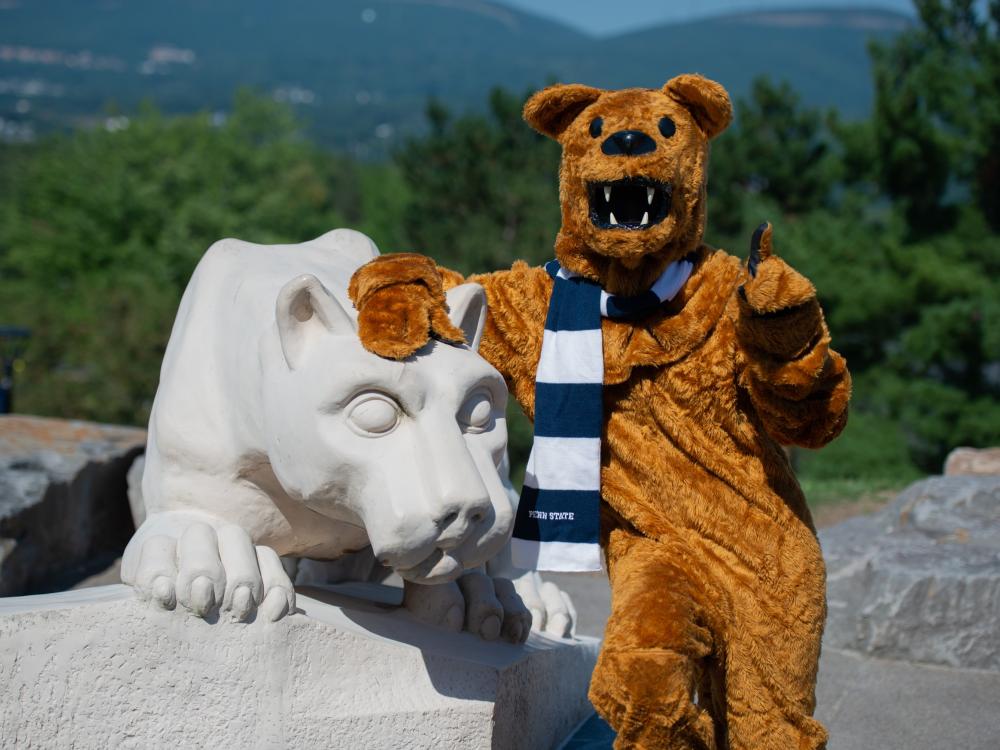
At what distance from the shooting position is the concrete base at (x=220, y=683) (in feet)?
8.27

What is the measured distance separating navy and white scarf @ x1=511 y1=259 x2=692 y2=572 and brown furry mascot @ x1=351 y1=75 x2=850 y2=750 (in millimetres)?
28

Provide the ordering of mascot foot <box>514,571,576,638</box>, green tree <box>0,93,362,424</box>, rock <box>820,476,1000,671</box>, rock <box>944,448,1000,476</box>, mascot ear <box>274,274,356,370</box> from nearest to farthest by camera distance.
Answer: mascot ear <box>274,274,356,370</box> → mascot foot <box>514,571,576,638</box> → rock <box>820,476,1000,671</box> → rock <box>944,448,1000,476</box> → green tree <box>0,93,362,424</box>

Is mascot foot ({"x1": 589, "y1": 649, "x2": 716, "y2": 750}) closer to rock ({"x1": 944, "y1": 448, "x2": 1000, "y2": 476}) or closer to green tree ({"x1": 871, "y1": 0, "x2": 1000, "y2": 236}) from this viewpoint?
rock ({"x1": 944, "y1": 448, "x2": 1000, "y2": 476})

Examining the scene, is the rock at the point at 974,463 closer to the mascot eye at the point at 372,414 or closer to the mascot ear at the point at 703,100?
the mascot ear at the point at 703,100

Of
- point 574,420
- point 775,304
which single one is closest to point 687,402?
point 574,420

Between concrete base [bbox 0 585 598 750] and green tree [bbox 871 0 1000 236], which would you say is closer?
concrete base [bbox 0 585 598 750]

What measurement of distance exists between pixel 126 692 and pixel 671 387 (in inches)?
56.0

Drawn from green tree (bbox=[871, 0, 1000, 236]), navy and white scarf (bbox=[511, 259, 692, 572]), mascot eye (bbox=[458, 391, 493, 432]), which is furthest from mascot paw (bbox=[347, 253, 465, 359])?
green tree (bbox=[871, 0, 1000, 236])

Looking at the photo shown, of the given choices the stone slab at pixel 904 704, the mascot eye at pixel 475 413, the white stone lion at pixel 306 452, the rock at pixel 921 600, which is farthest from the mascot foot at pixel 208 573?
the rock at pixel 921 600

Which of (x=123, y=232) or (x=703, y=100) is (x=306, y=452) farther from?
(x=123, y=232)

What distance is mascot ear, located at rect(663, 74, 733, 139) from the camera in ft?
8.96

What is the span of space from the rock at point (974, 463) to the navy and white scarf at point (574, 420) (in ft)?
17.3

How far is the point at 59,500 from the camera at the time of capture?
5.57 m

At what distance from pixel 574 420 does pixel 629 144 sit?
0.65 meters
